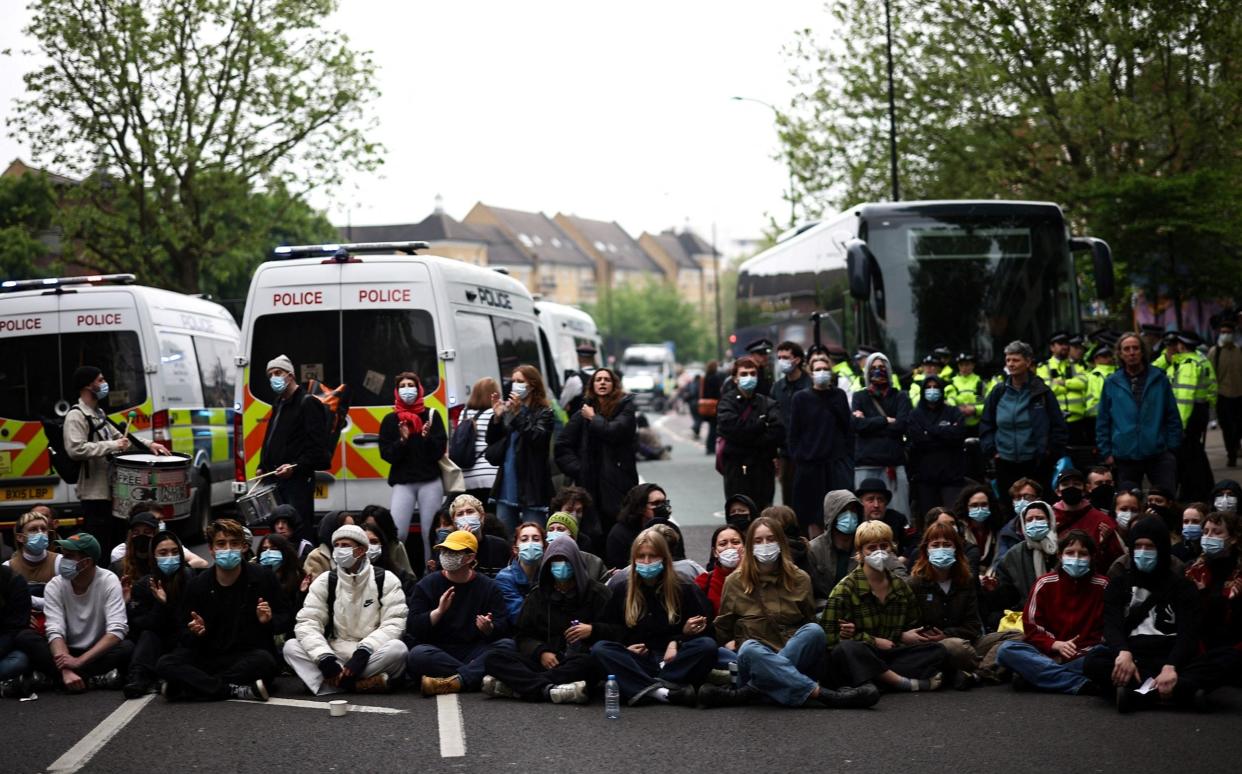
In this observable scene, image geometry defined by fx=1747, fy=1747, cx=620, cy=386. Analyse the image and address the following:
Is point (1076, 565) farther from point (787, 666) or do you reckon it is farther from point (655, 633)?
point (655, 633)

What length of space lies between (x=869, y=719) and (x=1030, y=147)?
82.1 ft

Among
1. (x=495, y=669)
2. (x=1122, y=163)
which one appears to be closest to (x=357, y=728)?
(x=495, y=669)

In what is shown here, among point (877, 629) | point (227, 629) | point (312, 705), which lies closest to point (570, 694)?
point (312, 705)

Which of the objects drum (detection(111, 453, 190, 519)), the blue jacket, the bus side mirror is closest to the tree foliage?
the bus side mirror

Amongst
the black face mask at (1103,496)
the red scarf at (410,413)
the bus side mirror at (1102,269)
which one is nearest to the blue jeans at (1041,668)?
the black face mask at (1103,496)

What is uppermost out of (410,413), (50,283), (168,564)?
(50,283)

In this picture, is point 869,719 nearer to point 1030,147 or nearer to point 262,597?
point 262,597

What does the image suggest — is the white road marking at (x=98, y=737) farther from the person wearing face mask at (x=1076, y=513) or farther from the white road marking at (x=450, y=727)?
the person wearing face mask at (x=1076, y=513)

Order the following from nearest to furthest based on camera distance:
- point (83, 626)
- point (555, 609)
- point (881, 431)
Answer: point (555, 609) < point (83, 626) < point (881, 431)

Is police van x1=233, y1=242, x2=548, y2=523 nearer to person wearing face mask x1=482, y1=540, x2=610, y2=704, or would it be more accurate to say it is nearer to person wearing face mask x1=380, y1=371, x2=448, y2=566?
person wearing face mask x1=380, y1=371, x2=448, y2=566

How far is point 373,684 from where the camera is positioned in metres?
10.7

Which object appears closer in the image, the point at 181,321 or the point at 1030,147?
the point at 181,321

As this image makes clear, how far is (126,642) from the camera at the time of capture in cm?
1119

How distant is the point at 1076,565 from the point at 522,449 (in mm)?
4911
